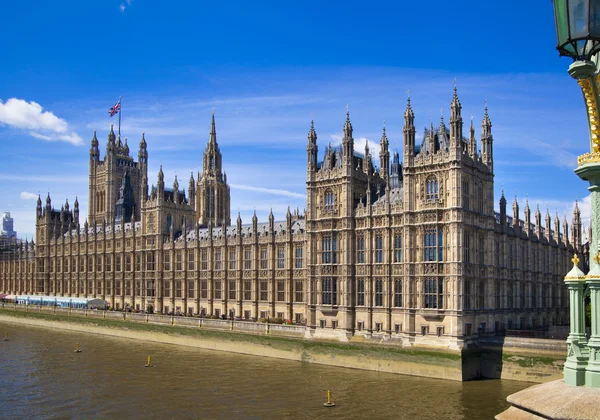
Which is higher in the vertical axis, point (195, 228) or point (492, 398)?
point (195, 228)

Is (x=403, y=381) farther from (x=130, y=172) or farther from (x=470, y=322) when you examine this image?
(x=130, y=172)

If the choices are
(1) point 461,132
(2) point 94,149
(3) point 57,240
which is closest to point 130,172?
(2) point 94,149

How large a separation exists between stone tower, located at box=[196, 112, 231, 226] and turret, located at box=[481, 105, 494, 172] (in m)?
76.0

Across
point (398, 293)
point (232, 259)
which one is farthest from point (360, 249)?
point (232, 259)

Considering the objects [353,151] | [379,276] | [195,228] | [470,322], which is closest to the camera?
[470,322]

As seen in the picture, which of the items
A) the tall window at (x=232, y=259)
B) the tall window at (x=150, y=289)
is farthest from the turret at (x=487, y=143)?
the tall window at (x=150, y=289)

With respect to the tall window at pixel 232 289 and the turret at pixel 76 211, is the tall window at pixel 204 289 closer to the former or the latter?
the tall window at pixel 232 289

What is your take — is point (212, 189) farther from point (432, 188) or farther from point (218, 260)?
point (432, 188)

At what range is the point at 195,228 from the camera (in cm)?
10144

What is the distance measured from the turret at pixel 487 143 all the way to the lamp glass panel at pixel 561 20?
56975 mm

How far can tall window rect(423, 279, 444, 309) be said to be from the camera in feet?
195

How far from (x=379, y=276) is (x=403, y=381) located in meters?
13.3

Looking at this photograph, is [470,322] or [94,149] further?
[94,149]

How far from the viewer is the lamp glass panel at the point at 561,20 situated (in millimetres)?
9539
